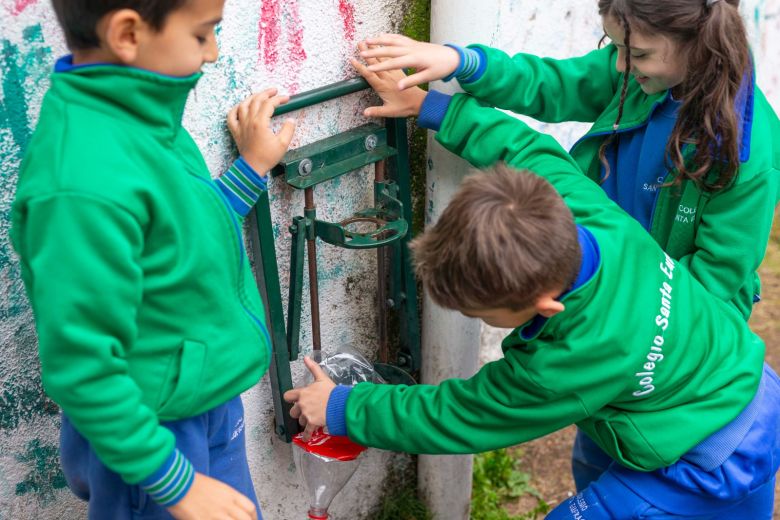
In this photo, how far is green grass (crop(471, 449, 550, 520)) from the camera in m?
3.36

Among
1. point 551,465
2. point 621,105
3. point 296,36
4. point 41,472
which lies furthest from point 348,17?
point 551,465

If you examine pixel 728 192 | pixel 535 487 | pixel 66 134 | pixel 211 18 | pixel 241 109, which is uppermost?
pixel 211 18

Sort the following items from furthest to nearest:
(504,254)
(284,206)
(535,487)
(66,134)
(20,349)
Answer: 1. (535,487)
2. (284,206)
3. (20,349)
4. (504,254)
5. (66,134)

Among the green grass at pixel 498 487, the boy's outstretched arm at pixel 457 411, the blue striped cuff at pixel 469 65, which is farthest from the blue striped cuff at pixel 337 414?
the green grass at pixel 498 487

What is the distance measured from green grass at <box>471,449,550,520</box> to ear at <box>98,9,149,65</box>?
2.29 metres

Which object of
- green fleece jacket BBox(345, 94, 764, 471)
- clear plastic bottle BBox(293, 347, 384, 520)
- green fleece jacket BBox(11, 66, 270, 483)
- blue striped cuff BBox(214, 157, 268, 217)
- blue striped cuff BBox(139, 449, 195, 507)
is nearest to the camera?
green fleece jacket BBox(11, 66, 270, 483)

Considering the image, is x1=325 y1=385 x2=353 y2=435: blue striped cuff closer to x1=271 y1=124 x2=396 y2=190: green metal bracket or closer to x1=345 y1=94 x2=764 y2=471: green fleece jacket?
x1=345 y1=94 x2=764 y2=471: green fleece jacket

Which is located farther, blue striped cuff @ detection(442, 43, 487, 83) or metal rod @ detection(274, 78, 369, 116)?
blue striped cuff @ detection(442, 43, 487, 83)

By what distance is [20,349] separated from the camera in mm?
1992

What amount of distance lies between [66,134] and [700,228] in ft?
5.17

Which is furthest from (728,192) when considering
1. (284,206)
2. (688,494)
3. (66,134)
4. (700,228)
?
(66,134)

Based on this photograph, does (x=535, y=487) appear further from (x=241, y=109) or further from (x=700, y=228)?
(x=241, y=109)

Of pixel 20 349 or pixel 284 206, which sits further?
pixel 284 206

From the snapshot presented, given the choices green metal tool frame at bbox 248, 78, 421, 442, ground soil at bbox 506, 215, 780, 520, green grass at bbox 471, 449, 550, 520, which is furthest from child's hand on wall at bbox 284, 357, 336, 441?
ground soil at bbox 506, 215, 780, 520
